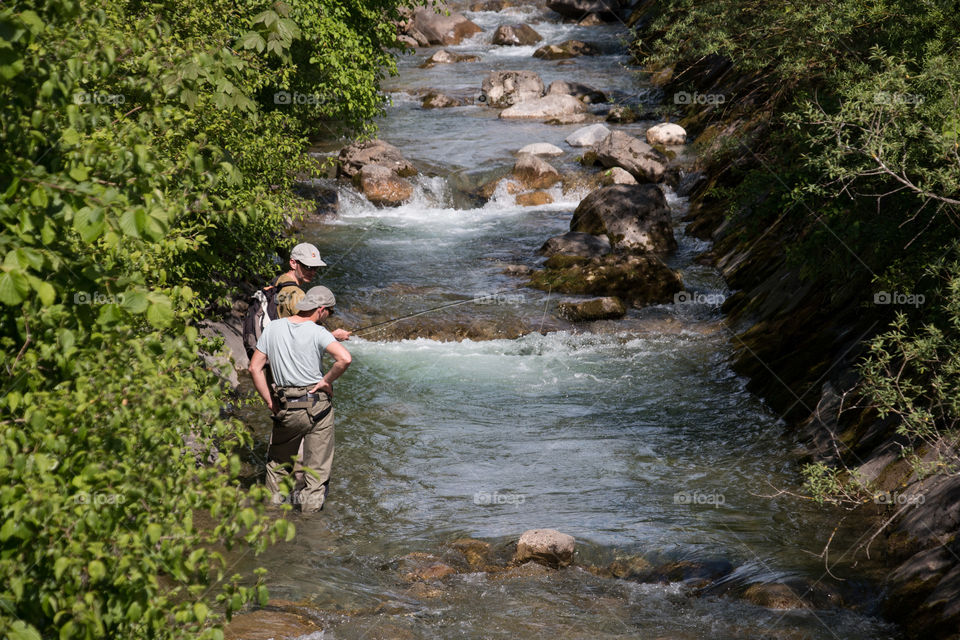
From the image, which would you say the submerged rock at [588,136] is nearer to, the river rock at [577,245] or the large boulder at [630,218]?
the large boulder at [630,218]

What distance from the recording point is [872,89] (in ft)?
27.6

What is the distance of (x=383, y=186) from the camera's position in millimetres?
22875

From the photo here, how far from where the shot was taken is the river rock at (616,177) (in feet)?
75.2

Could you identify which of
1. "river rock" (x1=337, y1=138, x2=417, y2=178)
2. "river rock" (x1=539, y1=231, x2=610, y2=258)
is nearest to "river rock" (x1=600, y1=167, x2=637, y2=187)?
"river rock" (x1=539, y1=231, x2=610, y2=258)

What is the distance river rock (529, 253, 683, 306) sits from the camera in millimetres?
16328

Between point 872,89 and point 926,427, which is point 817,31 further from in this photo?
point 926,427

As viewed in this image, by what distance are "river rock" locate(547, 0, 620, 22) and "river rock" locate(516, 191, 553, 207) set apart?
2127 centimetres

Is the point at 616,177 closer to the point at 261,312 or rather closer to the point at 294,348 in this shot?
the point at 261,312

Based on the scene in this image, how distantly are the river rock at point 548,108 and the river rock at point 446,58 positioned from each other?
8783mm

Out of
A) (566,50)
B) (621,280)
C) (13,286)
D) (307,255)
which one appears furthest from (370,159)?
(13,286)

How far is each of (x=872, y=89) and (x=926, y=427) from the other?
3.32 m

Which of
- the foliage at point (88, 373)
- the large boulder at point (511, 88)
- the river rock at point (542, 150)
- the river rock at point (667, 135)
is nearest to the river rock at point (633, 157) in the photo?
the river rock at point (542, 150)

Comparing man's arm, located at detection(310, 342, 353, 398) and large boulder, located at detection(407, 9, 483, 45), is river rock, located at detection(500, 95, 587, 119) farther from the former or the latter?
man's arm, located at detection(310, 342, 353, 398)

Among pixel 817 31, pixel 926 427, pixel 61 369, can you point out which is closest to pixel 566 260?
pixel 817 31
